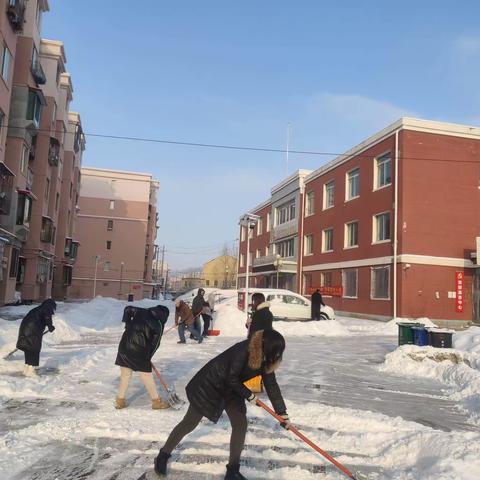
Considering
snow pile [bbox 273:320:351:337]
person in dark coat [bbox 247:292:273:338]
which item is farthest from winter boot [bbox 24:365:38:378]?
snow pile [bbox 273:320:351:337]

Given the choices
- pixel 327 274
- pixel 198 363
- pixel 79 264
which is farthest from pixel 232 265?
pixel 198 363

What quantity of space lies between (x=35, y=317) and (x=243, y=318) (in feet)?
37.1

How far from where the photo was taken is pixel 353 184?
3250 cm

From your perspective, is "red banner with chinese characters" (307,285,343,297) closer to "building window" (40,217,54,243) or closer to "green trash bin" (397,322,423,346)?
"building window" (40,217,54,243)

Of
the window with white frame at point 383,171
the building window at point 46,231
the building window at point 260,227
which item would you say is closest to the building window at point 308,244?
the window with white frame at point 383,171

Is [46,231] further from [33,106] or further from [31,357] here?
[31,357]

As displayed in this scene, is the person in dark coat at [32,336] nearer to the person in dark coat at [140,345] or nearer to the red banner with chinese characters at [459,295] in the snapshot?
the person in dark coat at [140,345]

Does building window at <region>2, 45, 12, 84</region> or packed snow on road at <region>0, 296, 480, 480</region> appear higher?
building window at <region>2, 45, 12, 84</region>

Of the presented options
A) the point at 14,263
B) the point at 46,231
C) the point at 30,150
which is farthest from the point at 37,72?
the point at 14,263

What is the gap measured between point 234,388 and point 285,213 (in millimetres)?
41047

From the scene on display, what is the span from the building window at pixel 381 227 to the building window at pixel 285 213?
13.7m

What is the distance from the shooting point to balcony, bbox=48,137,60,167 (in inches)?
1296

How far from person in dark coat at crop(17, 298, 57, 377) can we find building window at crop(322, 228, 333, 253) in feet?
90.5

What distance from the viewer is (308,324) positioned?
20.6m
